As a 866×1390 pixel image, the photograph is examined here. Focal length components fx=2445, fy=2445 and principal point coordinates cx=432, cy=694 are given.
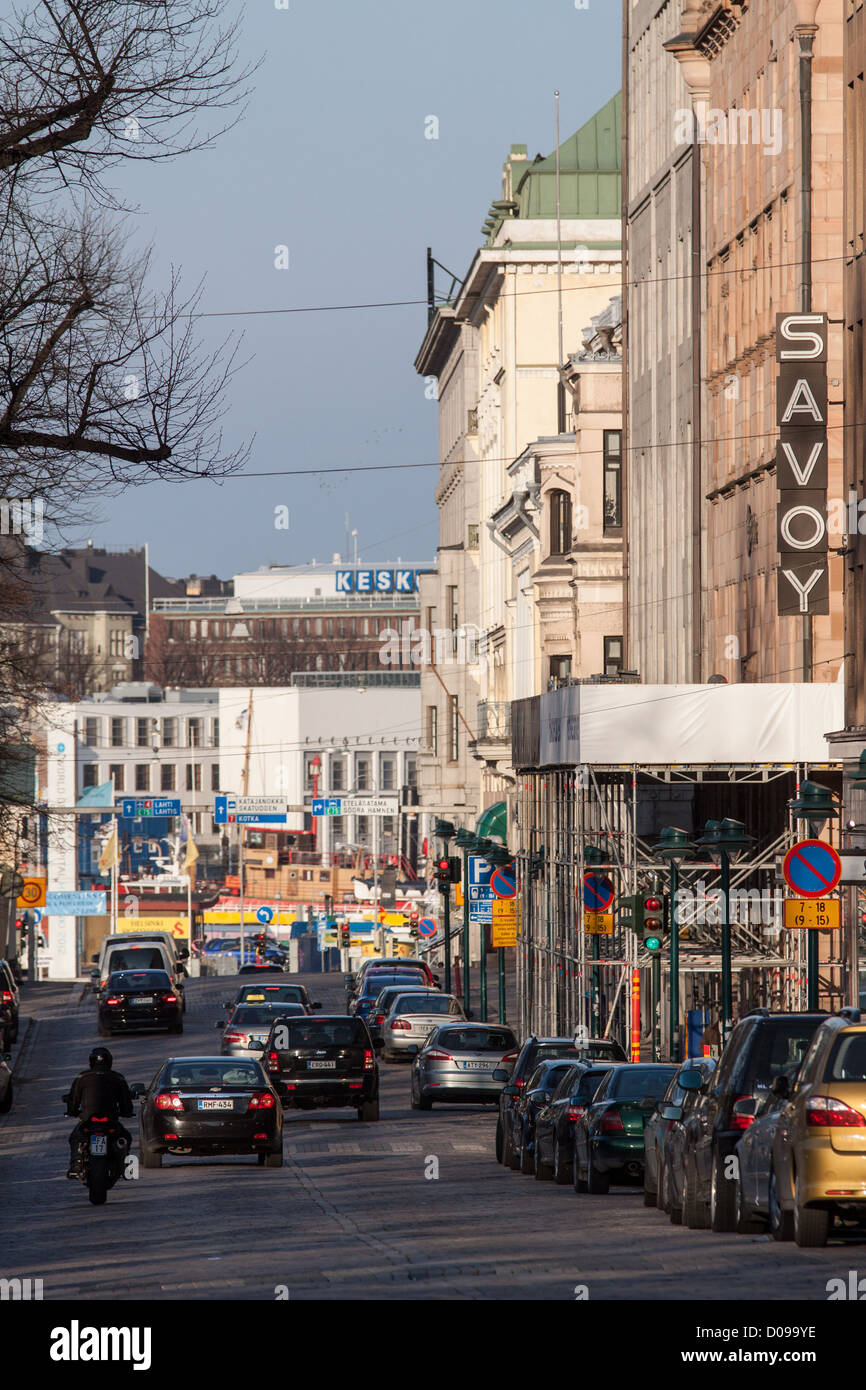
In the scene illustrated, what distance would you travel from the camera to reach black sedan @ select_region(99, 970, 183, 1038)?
2149 inches

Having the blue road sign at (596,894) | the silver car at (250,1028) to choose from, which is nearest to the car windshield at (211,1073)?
the silver car at (250,1028)

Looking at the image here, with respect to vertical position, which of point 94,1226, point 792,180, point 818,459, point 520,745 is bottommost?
point 94,1226

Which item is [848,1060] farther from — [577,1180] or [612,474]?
[612,474]

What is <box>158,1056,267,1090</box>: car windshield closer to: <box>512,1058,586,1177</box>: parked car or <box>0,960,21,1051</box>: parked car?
<box>512,1058,586,1177</box>: parked car

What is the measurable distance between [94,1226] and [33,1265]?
12.0 feet

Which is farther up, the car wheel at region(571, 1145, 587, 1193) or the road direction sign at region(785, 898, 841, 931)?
the road direction sign at region(785, 898, 841, 931)

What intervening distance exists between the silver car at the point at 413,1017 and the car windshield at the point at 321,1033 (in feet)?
40.0

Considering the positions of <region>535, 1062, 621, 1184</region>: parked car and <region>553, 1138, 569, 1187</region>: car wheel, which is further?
<region>553, 1138, 569, 1187</region>: car wheel

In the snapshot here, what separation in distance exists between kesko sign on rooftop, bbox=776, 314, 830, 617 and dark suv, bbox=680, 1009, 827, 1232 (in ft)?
67.2

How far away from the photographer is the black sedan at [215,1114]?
26547 mm

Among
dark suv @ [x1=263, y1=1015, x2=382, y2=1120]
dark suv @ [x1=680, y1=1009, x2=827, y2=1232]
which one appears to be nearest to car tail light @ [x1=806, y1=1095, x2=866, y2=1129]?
dark suv @ [x1=680, y1=1009, x2=827, y2=1232]

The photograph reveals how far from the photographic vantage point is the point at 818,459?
3769cm
